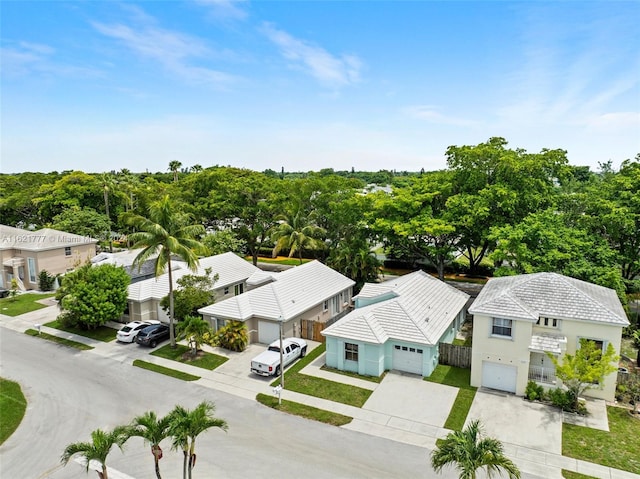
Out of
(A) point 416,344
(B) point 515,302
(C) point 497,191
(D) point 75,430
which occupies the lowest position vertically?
(D) point 75,430

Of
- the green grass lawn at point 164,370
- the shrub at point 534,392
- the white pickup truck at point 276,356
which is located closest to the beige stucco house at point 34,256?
the green grass lawn at point 164,370

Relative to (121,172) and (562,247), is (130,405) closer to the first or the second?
(562,247)

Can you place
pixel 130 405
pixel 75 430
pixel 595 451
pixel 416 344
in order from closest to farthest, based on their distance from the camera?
pixel 595 451 → pixel 75 430 → pixel 130 405 → pixel 416 344

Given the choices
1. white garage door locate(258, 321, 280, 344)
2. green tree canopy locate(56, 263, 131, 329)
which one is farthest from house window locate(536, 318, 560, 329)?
green tree canopy locate(56, 263, 131, 329)

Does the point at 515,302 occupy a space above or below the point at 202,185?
below

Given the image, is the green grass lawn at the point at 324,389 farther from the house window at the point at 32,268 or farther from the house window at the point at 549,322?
the house window at the point at 32,268

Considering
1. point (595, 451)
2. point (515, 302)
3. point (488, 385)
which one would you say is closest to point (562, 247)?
point (515, 302)
